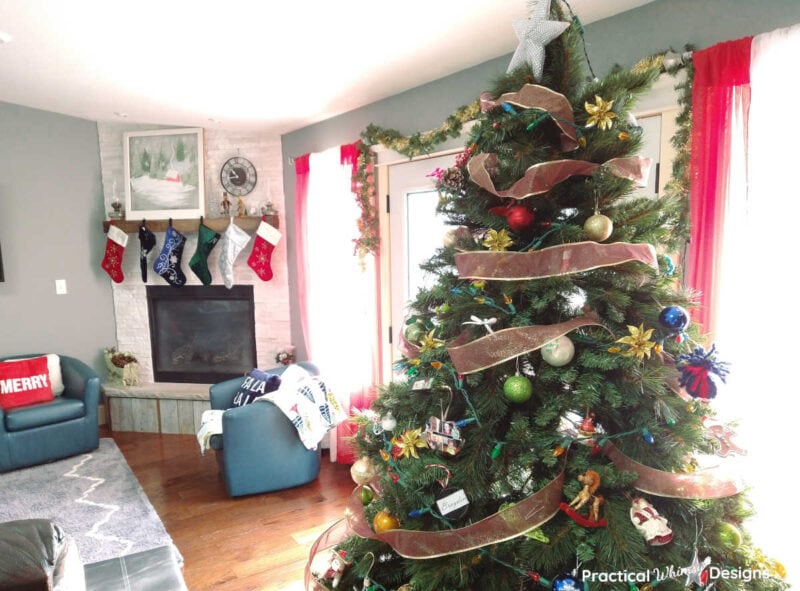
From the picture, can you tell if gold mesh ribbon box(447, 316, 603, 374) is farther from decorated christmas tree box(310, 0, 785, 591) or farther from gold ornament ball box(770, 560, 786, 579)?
gold ornament ball box(770, 560, 786, 579)

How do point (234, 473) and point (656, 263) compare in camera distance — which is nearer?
point (656, 263)

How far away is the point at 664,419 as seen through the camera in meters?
1.04

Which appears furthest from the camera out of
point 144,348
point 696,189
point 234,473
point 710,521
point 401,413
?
point 144,348

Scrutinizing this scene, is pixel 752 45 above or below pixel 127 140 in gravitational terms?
below

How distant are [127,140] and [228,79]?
176 centimetres

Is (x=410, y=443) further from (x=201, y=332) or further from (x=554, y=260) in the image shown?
(x=201, y=332)

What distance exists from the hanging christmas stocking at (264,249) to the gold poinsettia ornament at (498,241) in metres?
2.87

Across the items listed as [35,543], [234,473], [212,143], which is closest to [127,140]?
[212,143]

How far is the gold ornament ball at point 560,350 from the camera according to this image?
103 cm

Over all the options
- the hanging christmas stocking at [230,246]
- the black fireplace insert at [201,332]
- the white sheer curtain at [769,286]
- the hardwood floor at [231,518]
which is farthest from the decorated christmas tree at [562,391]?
the black fireplace insert at [201,332]

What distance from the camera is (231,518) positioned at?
2.73 m

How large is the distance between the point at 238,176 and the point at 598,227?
3.43 m

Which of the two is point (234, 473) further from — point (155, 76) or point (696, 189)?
point (696, 189)

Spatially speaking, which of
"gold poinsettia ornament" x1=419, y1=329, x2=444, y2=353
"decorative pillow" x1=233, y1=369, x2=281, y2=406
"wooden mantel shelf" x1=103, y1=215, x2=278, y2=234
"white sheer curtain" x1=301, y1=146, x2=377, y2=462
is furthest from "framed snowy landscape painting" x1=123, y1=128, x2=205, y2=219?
"gold poinsettia ornament" x1=419, y1=329, x2=444, y2=353
